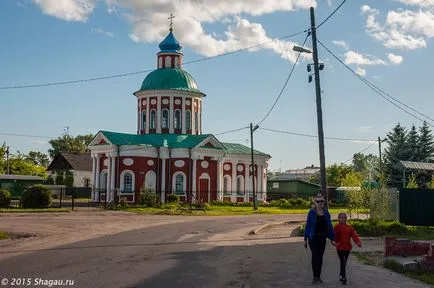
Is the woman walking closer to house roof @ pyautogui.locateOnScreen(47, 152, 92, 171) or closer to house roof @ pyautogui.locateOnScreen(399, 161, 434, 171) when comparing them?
house roof @ pyautogui.locateOnScreen(399, 161, 434, 171)

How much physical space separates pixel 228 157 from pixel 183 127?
5975mm

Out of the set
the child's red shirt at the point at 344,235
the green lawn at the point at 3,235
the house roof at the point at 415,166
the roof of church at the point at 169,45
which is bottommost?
the green lawn at the point at 3,235

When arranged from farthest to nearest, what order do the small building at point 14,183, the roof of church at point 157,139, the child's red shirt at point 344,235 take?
the small building at point 14,183, the roof of church at point 157,139, the child's red shirt at point 344,235

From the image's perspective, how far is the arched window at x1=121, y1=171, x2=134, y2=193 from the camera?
48.3 m

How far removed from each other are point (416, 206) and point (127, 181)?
95.9 ft

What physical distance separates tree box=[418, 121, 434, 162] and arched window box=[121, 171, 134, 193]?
29.5 m

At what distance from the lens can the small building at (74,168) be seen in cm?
7006

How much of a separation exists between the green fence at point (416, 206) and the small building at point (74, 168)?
51565 millimetres

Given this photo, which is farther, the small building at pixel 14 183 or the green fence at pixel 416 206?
the small building at pixel 14 183

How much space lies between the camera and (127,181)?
48594mm

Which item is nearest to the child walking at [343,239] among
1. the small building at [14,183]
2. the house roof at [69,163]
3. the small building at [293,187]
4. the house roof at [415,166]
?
the house roof at [415,166]

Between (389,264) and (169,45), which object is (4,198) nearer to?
(169,45)

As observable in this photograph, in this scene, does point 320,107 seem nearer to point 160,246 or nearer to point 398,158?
point 160,246

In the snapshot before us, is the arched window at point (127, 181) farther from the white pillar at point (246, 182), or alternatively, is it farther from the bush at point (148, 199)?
the white pillar at point (246, 182)
